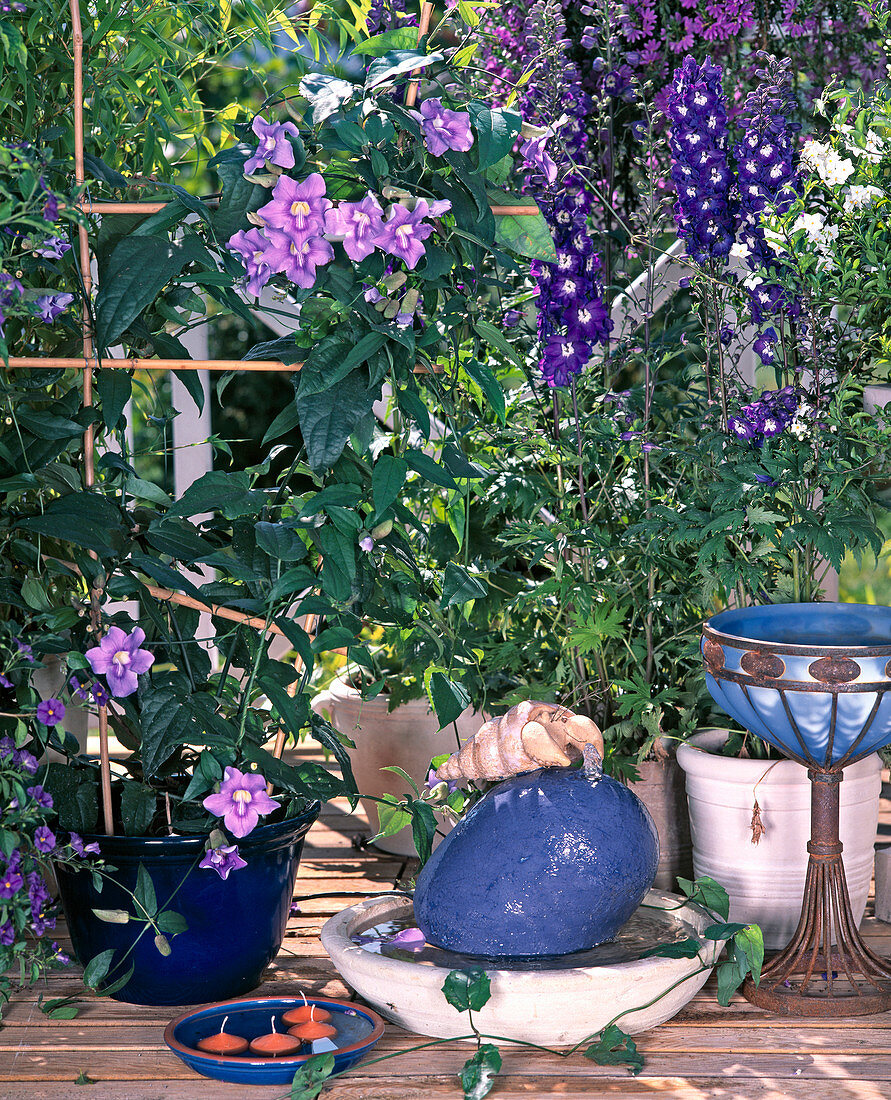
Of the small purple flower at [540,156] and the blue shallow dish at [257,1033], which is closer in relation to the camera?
the blue shallow dish at [257,1033]

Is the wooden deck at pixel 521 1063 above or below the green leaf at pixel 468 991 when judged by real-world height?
below

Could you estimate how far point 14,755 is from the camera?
1467mm

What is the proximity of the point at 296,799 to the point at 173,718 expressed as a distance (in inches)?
10.4

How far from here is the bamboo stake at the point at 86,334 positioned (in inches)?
59.0

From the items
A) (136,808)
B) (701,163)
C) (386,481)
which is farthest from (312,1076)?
(701,163)

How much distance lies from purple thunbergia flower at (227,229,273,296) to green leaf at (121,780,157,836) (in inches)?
25.8

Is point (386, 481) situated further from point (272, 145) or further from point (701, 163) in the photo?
point (701, 163)

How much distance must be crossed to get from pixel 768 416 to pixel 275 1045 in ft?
3.50

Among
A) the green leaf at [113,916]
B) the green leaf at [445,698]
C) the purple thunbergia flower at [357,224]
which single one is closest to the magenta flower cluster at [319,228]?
the purple thunbergia flower at [357,224]

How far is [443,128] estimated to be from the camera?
1.39m

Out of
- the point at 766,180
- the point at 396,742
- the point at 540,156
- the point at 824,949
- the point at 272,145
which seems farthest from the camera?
the point at 396,742

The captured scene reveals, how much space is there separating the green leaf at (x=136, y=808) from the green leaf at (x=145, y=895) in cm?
7

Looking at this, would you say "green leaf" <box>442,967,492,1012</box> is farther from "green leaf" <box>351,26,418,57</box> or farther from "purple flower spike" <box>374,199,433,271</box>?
"green leaf" <box>351,26,418,57</box>

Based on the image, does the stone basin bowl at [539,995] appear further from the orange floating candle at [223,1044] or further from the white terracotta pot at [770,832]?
the white terracotta pot at [770,832]
